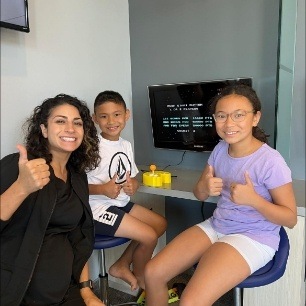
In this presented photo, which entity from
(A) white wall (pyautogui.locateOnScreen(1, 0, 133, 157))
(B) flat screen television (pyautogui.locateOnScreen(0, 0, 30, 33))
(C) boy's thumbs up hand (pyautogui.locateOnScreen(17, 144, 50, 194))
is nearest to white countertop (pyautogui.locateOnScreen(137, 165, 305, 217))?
(A) white wall (pyautogui.locateOnScreen(1, 0, 133, 157))

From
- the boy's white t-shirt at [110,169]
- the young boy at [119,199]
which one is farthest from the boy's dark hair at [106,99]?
the boy's white t-shirt at [110,169]

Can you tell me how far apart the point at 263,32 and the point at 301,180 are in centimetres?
74

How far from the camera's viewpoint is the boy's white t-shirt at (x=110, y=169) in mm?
1368

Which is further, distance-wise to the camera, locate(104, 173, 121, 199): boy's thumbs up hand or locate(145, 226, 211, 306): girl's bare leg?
locate(104, 173, 121, 199): boy's thumbs up hand

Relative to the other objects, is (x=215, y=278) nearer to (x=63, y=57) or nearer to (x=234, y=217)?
(x=234, y=217)

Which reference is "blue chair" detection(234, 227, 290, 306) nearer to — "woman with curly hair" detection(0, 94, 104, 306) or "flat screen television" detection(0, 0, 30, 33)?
"woman with curly hair" detection(0, 94, 104, 306)

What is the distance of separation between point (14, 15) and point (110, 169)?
71 cm

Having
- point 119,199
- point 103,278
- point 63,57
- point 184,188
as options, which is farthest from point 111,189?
point 63,57

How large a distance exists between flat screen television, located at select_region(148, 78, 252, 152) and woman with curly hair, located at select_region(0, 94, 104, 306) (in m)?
0.65

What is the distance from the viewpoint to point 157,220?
4.85ft

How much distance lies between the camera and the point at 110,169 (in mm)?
1419

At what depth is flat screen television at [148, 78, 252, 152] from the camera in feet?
5.32

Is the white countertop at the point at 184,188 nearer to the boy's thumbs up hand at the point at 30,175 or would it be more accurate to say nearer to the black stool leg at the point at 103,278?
the black stool leg at the point at 103,278

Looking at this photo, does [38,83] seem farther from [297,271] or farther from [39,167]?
[297,271]
